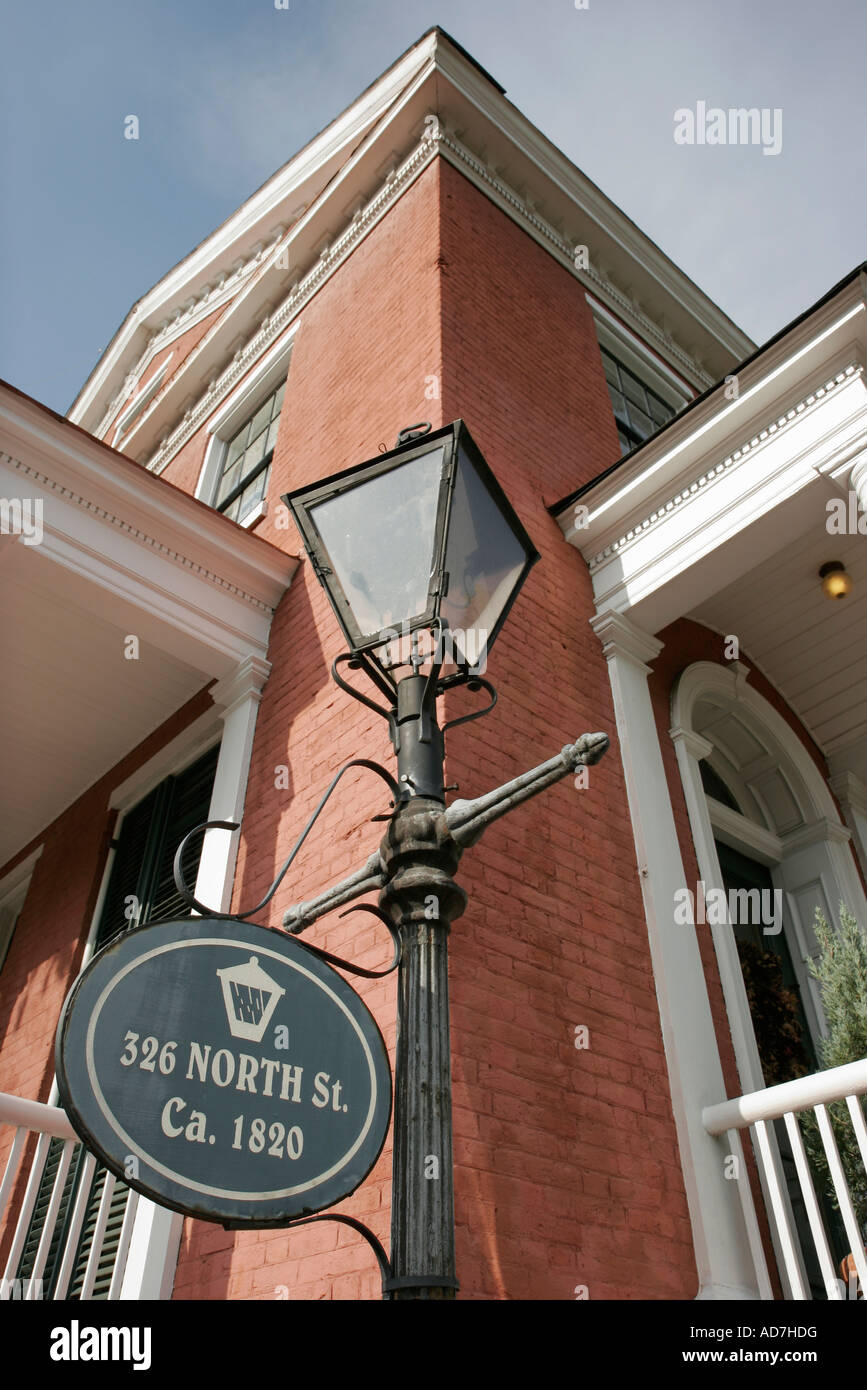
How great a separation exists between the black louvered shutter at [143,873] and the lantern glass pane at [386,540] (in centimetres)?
314

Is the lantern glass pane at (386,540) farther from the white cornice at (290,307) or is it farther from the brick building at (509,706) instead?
the white cornice at (290,307)

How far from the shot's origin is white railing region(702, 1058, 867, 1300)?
10.6ft

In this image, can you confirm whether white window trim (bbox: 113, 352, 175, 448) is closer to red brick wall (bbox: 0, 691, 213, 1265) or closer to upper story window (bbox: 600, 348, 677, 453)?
upper story window (bbox: 600, 348, 677, 453)

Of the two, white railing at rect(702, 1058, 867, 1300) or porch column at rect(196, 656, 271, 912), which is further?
porch column at rect(196, 656, 271, 912)

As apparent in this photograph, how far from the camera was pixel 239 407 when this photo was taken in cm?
906

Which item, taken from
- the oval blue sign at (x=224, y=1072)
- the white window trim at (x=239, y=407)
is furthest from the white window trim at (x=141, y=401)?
the oval blue sign at (x=224, y=1072)

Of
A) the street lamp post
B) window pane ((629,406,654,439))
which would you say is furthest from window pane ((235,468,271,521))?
the street lamp post

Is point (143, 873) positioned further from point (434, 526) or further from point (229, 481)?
point (434, 526)

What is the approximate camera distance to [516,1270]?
10.1 feet

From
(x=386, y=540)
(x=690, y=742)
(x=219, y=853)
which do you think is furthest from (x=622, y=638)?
(x=386, y=540)

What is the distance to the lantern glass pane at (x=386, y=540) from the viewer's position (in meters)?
2.47

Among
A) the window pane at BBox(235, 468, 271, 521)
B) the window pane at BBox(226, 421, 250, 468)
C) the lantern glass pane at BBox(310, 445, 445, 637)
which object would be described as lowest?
the lantern glass pane at BBox(310, 445, 445, 637)
